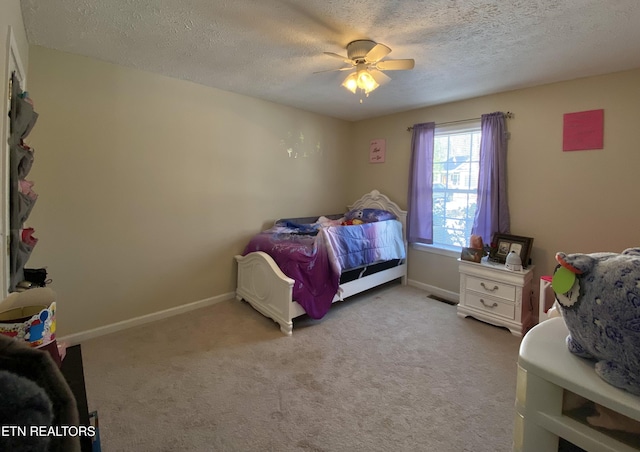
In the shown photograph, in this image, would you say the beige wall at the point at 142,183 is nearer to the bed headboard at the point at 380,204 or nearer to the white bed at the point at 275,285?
the white bed at the point at 275,285

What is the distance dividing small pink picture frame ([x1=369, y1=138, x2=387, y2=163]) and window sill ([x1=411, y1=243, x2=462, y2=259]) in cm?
128

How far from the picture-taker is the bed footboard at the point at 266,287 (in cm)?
273

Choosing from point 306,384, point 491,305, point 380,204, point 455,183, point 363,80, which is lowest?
point 306,384

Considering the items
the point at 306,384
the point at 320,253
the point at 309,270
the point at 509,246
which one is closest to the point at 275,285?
the point at 309,270

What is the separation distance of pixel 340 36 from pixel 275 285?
2080 millimetres

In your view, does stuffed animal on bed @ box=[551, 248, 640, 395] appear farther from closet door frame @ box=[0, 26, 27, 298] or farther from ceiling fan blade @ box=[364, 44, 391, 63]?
closet door frame @ box=[0, 26, 27, 298]

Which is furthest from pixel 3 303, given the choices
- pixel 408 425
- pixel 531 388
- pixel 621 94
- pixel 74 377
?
pixel 621 94

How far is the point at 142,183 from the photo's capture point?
2791mm

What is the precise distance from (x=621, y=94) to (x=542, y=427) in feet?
9.68

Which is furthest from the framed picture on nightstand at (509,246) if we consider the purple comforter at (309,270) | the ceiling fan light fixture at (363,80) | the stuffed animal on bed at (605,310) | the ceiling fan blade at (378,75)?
the stuffed animal on bed at (605,310)

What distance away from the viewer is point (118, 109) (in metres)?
2.61

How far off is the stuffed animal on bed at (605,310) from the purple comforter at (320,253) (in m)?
2.14

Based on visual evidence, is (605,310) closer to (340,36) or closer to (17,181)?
(340,36)

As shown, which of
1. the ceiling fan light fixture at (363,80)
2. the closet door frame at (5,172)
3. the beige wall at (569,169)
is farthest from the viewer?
the beige wall at (569,169)
